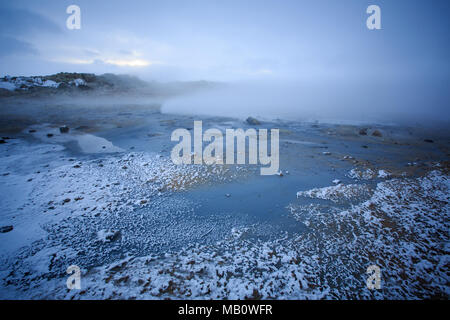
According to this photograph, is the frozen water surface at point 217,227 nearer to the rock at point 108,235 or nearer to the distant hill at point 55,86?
the rock at point 108,235

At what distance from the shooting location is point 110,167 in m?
6.22

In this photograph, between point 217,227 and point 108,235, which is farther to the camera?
point 217,227

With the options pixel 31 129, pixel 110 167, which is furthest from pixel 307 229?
pixel 31 129

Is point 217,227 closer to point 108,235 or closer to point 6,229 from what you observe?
point 108,235

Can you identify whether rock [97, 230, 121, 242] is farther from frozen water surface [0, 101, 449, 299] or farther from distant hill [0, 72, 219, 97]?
distant hill [0, 72, 219, 97]

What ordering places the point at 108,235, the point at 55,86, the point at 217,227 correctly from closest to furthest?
the point at 108,235
the point at 217,227
the point at 55,86

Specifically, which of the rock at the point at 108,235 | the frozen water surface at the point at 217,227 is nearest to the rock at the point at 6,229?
the frozen water surface at the point at 217,227

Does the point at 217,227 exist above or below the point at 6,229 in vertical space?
below

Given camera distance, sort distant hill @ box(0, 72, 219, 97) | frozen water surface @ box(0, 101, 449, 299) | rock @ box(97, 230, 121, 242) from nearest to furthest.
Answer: frozen water surface @ box(0, 101, 449, 299), rock @ box(97, 230, 121, 242), distant hill @ box(0, 72, 219, 97)

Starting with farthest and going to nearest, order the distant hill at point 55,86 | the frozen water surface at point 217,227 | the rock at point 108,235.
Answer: the distant hill at point 55,86 < the rock at point 108,235 < the frozen water surface at point 217,227

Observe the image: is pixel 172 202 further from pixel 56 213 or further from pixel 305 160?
pixel 305 160

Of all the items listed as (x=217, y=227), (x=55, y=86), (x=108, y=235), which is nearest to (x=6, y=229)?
(x=108, y=235)

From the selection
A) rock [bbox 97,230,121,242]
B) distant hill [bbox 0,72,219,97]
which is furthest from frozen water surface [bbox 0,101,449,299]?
distant hill [bbox 0,72,219,97]

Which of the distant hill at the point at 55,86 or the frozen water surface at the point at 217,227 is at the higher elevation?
the distant hill at the point at 55,86
